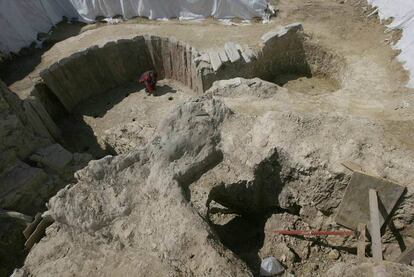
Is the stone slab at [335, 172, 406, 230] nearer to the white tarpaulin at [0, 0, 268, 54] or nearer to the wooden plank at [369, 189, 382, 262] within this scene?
the wooden plank at [369, 189, 382, 262]

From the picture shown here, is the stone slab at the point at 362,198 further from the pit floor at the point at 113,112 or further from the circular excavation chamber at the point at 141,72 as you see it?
the pit floor at the point at 113,112

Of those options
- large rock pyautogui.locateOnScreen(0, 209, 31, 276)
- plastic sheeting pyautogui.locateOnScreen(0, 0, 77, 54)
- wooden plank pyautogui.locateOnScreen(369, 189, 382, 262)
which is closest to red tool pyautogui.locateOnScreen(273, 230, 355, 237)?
wooden plank pyautogui.locateOnScreen(369, 189, 382, 262)

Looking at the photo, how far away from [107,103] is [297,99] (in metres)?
8.11

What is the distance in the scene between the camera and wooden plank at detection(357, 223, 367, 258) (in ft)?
18.4

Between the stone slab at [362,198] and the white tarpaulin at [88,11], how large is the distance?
1047 centimetres

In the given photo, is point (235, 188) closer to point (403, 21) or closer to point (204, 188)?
point (204, 188)

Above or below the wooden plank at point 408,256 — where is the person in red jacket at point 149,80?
below

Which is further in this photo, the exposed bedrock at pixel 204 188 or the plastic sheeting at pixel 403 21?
the plastic sheeting at pixel 403 21

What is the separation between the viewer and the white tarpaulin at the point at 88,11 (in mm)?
14328

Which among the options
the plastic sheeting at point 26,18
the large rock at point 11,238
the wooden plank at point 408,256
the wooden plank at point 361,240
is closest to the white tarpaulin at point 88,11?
the plastic sheeting at point 26,18

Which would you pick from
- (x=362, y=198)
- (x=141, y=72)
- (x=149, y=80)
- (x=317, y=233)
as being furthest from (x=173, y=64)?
(x=362, y=198)

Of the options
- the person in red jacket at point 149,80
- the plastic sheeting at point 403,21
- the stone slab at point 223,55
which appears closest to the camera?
the plastic sheeting at point 403,21

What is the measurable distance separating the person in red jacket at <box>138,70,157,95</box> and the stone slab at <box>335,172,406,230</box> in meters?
8.79

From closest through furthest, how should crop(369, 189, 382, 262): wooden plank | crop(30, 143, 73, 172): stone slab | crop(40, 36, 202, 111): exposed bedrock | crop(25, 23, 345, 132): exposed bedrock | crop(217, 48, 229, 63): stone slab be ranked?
crop(369, 189, 382, 262): wooden plank → crop(30, 143, 73, 172): stone slab → crop(217, 48, 229, 63): stone slab → crop(25, 23, 345, 132): exposed bedrock → crop(40, 36, 202, 111): exposed bedrock
